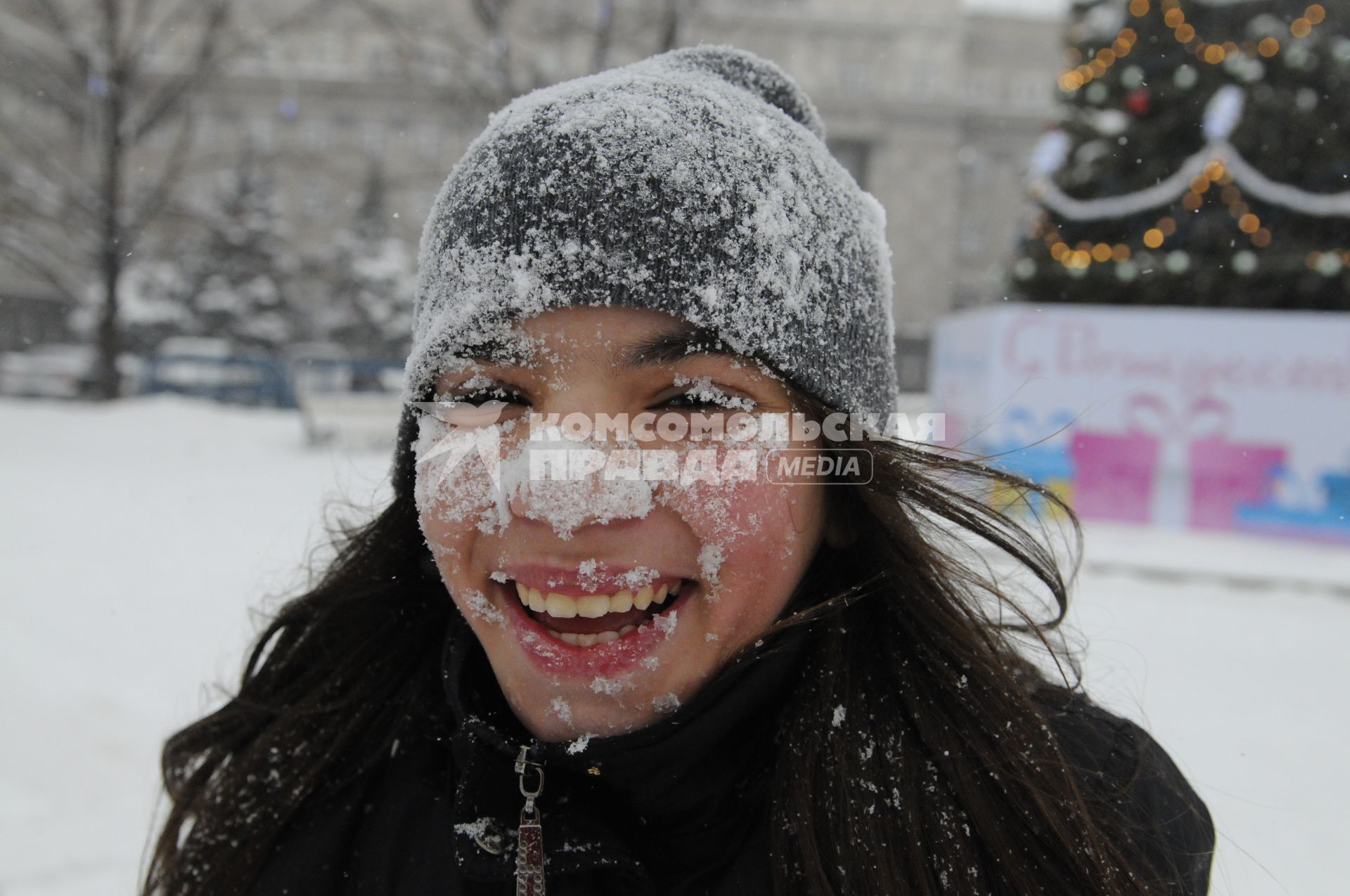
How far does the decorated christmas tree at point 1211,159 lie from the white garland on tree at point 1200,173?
0.07 ft

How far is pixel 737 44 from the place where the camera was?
31.2 feet

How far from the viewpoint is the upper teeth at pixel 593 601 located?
3.74 feet

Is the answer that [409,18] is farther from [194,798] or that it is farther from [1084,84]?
[194,798]

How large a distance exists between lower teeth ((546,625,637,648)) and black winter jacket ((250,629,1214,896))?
0.12 metres

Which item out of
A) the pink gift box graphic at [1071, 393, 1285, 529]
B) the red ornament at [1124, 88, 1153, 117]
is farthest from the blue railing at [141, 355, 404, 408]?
the pink gift box graphic at [1071, 393, 1285, 529]

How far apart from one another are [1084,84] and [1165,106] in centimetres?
78

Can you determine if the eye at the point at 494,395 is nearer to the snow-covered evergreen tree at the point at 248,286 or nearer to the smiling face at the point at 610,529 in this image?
the smiling face at the point at 610,529

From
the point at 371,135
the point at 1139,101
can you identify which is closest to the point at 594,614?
the point at 1139,101

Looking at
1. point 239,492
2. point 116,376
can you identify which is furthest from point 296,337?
point 239,492

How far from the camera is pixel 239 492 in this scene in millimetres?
7410

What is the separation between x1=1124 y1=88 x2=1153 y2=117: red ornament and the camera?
8141mm

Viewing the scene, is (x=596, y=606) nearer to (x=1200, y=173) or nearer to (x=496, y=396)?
(x=496, y=396)

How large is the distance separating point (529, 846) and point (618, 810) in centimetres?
14

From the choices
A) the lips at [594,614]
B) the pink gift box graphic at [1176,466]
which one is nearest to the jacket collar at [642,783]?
the lips at [594,614]
